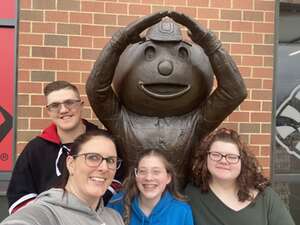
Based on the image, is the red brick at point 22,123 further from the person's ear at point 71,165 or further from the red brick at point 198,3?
the person's ear at point 71,165

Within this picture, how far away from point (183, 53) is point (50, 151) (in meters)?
0.91

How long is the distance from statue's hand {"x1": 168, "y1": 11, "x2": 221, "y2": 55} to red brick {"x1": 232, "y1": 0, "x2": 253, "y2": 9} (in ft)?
6.79

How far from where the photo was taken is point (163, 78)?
271cm

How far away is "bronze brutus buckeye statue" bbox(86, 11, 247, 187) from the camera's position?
8.82 ft

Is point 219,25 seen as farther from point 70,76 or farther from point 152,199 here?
point 152,199

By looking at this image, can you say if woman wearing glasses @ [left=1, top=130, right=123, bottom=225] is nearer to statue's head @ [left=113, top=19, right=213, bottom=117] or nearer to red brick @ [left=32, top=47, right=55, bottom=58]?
statue's head @ [left=113, top=19, right=213, bottom=117]

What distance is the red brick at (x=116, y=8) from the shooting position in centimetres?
440

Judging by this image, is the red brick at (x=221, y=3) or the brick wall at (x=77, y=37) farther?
the red brick at (x=221, y=3)

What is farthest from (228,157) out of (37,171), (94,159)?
(37,171)

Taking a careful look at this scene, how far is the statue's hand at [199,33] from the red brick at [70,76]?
1880 mm

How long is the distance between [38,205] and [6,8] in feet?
9.79

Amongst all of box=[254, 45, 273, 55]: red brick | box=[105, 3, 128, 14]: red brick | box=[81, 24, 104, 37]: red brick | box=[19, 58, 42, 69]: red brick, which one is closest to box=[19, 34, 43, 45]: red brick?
box=[19, 58, 42, 69]: red brick

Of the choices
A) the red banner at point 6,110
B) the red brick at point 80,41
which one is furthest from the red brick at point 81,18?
the red banner at point 6,110

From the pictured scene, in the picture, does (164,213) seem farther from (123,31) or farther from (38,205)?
(123,31)
